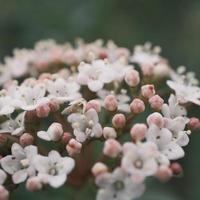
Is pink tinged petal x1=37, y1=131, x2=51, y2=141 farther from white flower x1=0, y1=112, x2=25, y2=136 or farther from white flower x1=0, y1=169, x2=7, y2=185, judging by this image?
white flower x1=0, y1=169, x2=7, y2=185

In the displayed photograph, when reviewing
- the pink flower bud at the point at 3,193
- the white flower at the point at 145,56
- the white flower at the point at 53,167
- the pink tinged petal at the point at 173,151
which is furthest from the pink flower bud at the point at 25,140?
the white flower at the point at 145,56

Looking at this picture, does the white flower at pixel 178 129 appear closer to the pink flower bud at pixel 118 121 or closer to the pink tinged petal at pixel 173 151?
the pink tinged petal at pixel 173 151

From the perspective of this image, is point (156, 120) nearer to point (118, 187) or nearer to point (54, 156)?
point (118, 187)

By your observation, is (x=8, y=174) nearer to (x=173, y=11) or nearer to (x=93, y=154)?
(x=93, y=154)

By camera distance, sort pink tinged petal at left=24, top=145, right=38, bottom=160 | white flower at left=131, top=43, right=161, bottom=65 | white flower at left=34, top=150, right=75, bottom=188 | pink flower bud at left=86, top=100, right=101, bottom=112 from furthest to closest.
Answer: white flower at left=131, top=43, right=161, bottom=65 < pink flower bud at left=86, top=100, right=101, bottom=112 < pink tinged petal at left=24, top=145, right=38, bottom=160 < white flower at left=34, top=150, right=75, bottom=188

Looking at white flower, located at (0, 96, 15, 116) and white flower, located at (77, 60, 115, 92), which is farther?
white flower, located at (77, 60, 115, 92)

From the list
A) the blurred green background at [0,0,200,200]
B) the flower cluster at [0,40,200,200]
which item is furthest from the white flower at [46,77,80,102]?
the blurred green background at [0,0,200,200]

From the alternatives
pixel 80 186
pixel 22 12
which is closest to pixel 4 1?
pixel 22 12
